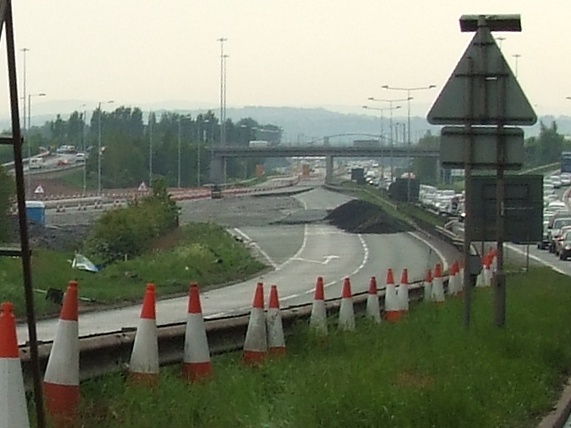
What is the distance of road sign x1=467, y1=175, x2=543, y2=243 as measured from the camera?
72.9 feet

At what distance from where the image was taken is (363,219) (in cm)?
7531

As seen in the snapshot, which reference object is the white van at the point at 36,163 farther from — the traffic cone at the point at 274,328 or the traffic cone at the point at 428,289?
the traffic cone at the point at 274,328

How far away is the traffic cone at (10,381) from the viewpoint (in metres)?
6.46

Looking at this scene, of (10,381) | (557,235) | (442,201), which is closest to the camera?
(10,381)

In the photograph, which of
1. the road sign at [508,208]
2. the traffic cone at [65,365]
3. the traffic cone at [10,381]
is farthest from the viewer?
the road sign at [508,208]

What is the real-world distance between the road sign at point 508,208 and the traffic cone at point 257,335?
22.9 feet

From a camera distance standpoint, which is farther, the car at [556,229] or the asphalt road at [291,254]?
the car at [556,229]

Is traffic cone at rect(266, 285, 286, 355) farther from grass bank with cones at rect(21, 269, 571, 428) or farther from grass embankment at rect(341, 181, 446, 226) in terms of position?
grass embankment at rect(341, 181, 446, 226)

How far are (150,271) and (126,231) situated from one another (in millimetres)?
11465

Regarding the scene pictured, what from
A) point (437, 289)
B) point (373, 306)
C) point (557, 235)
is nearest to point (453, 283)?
point (437, 289)

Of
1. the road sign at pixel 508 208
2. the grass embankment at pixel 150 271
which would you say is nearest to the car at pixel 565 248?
the grass embankment at pixel 150 271

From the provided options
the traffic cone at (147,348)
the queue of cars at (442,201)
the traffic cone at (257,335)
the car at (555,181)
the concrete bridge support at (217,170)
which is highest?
the traffic cone at (147,348)

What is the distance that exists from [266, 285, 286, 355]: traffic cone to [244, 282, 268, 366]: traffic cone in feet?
0.74

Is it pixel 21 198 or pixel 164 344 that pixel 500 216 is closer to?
pixel 164 344
